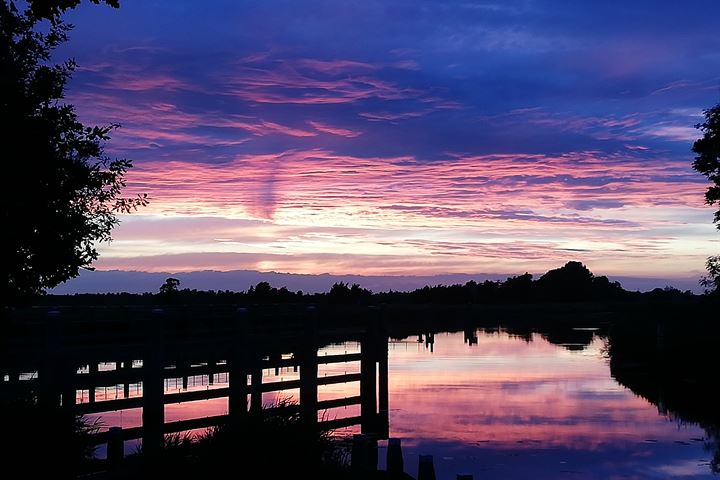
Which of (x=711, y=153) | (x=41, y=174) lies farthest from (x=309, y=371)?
(x=711, y=153)

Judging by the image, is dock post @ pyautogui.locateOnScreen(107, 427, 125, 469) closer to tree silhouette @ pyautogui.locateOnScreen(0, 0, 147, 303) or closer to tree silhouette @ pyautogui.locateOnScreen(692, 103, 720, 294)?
tree silhouette @ pyautogui.locateOnScreen(0, 0, 147, 303)

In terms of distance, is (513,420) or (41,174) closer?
(41,174)

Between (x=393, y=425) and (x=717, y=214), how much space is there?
33329 mm

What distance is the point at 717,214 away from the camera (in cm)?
5288

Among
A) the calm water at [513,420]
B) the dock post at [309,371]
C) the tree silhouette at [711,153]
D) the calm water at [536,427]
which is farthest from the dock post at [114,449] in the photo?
the tree silhouette at [711,153]

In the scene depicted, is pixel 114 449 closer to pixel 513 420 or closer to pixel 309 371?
pixel 309 371

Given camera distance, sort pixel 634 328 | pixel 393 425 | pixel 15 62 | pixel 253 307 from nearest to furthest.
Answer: pixel 15 62 → pixel 253 307 → pixel 393 425 → pixel 634 328

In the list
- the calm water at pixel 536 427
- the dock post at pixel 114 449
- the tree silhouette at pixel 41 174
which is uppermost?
the tree silhouette at pixel 41 174

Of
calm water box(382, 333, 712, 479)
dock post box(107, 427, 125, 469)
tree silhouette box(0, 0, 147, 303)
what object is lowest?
calm water box(382, 333, 712, 479)

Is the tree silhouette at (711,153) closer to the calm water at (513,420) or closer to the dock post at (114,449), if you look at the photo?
the calm water at (513,420)

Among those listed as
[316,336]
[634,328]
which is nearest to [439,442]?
[316,336]

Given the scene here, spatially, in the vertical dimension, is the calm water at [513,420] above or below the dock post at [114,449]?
below

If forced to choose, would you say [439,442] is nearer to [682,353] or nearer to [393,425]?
[393,425]

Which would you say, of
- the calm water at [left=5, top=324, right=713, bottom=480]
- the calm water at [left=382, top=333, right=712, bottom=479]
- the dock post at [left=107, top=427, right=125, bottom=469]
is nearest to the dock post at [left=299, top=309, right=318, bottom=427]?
the calm water at [left=5, top=324, right=713, bottom=480]
